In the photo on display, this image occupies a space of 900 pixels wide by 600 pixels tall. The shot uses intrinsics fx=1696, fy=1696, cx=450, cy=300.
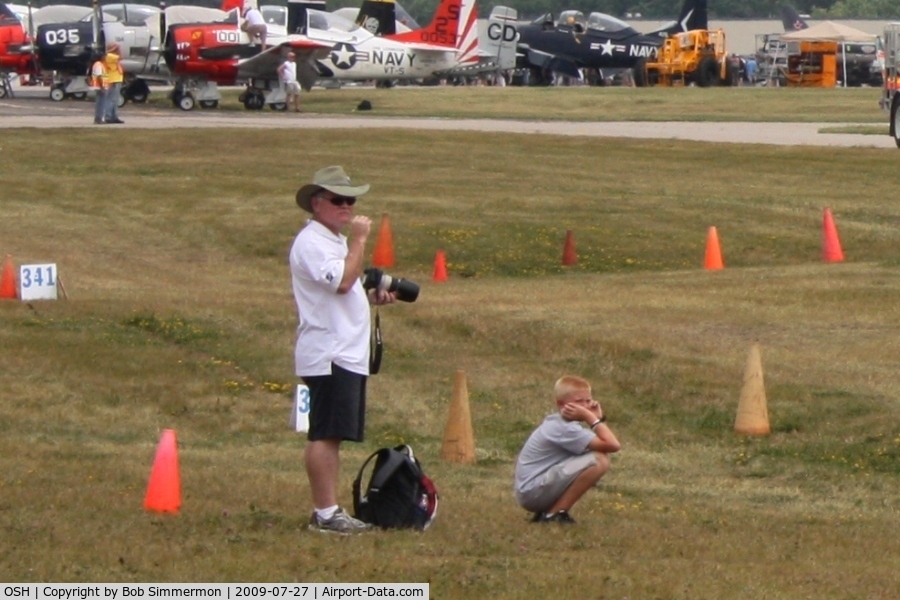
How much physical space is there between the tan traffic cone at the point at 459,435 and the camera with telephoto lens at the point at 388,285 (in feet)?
12.1

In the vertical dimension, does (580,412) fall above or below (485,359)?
above

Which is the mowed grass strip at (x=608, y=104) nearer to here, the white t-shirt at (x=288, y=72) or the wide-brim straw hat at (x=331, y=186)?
the white t-shirt at (x=288, y=72)

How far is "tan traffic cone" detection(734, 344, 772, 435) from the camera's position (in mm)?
12016

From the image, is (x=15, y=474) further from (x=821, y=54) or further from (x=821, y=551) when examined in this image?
(x=821, y=54)

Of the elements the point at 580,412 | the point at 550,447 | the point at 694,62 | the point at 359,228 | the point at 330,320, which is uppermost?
the point at 359,228

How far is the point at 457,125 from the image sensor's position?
36719 millimetres

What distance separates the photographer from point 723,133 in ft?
112

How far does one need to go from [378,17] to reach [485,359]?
4989 cm

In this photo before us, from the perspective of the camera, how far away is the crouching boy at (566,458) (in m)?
8.18

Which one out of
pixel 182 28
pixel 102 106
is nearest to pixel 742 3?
pixel 182 28

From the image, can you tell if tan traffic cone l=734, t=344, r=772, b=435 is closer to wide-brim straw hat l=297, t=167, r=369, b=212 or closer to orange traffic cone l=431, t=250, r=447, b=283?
wide-brim straw hat l=297, t=167, r=369, b=212

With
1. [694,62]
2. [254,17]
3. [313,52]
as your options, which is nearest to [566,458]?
[254,17]

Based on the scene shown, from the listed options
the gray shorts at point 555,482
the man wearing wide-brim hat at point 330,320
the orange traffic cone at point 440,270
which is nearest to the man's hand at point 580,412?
the gray shorts at point 555,482

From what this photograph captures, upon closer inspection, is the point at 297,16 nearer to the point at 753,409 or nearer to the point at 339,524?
the point at 753,409
